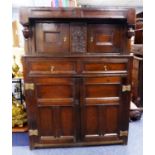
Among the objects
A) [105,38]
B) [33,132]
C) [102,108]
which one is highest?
[105,38]

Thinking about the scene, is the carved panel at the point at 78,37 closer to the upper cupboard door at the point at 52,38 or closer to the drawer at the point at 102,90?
the upper cupboard door at the point at 52,38

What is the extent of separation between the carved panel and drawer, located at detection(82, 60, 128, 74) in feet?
0.54

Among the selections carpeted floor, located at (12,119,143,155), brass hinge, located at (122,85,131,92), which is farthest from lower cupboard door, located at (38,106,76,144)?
brass hinge, located at (122,85,131,92)

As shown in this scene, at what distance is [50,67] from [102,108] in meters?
0.68

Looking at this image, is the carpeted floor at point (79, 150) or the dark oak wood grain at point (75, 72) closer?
the dark oak wood grain at point (75, 72)

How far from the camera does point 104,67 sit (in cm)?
205

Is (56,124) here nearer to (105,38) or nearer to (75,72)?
(75,72)

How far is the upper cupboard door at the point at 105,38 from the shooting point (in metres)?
2.04

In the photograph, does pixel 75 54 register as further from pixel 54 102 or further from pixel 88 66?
pixel 54 102

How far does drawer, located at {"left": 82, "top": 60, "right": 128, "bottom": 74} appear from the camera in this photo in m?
2.03

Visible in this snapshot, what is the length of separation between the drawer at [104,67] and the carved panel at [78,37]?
165 mm

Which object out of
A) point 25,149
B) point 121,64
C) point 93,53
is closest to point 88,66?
point 93,53

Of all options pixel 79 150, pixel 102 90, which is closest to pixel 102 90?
pixel 102 90

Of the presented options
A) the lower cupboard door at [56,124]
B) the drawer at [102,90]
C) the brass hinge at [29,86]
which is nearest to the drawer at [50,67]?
the brass hinge at [29,86]
